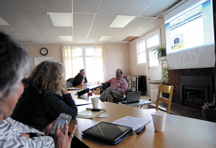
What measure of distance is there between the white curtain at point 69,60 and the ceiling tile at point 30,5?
3.95 m

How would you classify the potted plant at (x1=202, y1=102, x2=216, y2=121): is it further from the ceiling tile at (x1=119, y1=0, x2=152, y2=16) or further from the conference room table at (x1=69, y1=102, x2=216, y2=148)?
the ceiling tile at (x1=119, y1=0, x2=152, y2=16)

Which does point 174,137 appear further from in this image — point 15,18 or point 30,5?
point 15,18

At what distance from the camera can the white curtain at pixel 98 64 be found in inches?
303

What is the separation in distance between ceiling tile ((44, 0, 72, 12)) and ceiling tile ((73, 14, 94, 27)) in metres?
0.46

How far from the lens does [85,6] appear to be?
3.43 metres

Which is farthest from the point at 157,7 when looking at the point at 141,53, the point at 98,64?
the point at 98,64

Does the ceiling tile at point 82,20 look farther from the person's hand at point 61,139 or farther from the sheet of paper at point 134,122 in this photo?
the person's hand at point 61,139

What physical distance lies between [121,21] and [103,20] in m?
0.57

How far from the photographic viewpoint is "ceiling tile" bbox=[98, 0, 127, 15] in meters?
3.28

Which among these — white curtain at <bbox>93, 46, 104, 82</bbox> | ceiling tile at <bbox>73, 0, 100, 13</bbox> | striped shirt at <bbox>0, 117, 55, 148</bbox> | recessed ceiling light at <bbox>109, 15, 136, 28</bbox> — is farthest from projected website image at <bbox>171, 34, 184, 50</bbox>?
white curtain at <bbox>93, 46, 104, 82</bbox>

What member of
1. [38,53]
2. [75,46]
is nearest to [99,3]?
[75,46]

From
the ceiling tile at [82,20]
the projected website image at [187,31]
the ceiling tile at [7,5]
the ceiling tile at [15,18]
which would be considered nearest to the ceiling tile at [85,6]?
the ceiling tile at [82,20]

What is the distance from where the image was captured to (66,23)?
4.46m

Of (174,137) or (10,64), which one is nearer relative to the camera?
(10,64)
